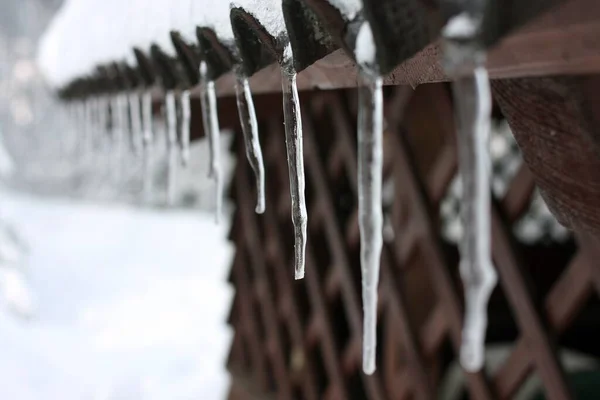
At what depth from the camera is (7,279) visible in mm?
4543

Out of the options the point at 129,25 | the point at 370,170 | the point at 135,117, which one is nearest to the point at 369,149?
the point at 370,170

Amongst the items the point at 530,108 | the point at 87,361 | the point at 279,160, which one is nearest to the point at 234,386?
the point at 279,160

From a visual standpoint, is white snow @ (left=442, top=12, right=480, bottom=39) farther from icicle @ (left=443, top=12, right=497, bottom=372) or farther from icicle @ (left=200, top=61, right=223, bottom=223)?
icicle @ (left=200, top=61, right=223, bottom=223)

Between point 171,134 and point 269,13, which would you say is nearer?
point 269,13

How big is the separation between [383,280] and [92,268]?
18.4 ft

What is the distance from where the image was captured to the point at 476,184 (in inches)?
8.9

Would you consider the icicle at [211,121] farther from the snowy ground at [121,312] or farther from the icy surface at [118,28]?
the snowy ground at [121,312]

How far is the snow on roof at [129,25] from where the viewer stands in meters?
0.39

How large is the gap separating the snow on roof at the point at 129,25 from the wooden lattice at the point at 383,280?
525 mm

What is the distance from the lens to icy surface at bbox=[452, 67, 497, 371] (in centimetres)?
22

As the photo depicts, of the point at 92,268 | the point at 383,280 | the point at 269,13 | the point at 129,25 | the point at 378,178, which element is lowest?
the point at 92,268

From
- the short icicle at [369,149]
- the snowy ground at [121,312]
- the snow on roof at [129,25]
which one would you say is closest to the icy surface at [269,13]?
the snow on roof at [129,25]

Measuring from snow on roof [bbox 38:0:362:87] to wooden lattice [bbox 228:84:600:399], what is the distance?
525 millimetres

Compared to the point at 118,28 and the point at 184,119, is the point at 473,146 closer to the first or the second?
the point at 184,119
